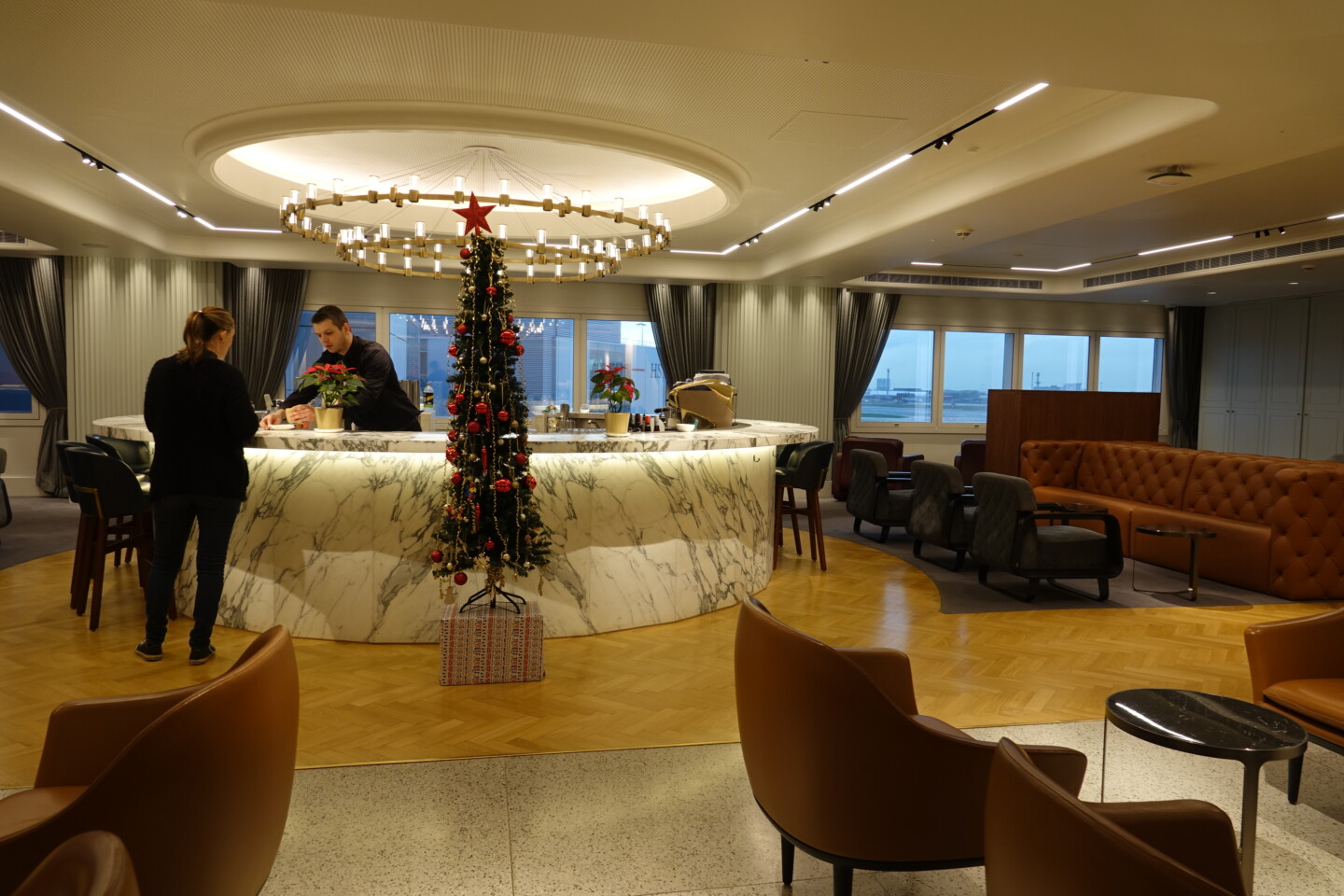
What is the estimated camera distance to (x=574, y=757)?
3328 millimetres

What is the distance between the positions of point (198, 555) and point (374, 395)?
133cm

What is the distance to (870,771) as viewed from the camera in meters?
2.08

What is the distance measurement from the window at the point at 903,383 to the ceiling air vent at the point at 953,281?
1134 millimetres

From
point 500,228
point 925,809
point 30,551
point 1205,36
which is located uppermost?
point 1205,36

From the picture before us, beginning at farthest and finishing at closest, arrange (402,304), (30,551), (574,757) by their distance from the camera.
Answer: (402,304), (30,551), (574,757)

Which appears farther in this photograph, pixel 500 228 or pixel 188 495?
pixel 500 228

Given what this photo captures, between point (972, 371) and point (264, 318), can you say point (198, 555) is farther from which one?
point (972, 371)

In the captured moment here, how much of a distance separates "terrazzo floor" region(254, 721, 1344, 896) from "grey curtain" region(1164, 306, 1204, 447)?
11.9 meters

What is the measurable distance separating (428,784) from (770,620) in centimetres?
159

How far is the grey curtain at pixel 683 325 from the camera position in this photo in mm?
11414

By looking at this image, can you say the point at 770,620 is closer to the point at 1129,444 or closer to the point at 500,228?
the point at 500,228

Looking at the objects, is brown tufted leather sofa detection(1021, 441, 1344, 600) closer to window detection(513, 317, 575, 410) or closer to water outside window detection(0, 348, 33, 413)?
window detection(513, 317, 575, 410)

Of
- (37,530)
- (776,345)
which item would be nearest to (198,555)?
(37,530)

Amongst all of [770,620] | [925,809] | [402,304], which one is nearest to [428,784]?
[770,620]
